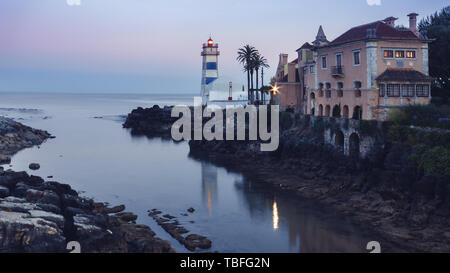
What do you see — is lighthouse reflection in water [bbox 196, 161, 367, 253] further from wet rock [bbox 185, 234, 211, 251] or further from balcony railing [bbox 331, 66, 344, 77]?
balcony railing [bbox 331, 66, 344, 77]

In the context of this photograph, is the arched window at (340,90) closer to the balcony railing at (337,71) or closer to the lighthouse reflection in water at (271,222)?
the balcony railing at (337,71)

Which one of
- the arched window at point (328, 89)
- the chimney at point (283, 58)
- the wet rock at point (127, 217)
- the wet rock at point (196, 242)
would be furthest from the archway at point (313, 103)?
the wet rock at point (196, 242)

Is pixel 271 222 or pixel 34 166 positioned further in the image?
pixel 34 166

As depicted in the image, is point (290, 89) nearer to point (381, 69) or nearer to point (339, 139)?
point (339, 139)

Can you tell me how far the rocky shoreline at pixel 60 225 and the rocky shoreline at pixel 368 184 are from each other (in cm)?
1365

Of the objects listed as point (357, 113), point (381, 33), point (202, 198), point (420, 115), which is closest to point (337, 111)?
point (357, 113)

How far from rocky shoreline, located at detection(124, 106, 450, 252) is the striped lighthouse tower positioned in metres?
36.7

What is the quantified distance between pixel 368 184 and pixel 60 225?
21.6 meters

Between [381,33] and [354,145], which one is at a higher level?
[381,33]

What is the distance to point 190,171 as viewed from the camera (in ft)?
150

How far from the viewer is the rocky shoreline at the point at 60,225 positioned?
20.1 metres

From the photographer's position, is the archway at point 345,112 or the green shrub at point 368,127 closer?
the green shrub at point 368,127

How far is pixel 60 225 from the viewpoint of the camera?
21.9 m
